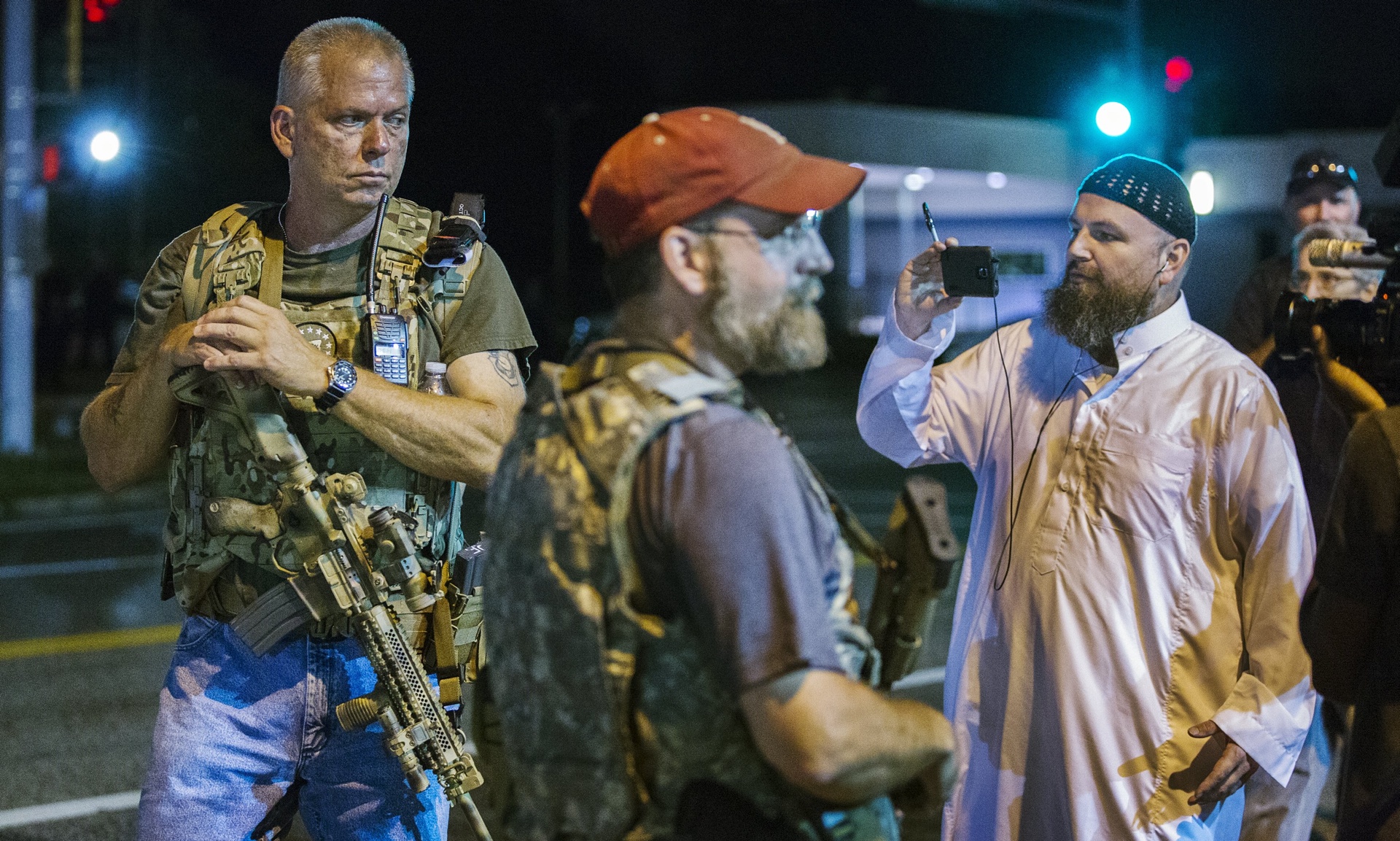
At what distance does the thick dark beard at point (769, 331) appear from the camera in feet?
7.06

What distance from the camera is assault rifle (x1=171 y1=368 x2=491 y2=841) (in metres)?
3.05

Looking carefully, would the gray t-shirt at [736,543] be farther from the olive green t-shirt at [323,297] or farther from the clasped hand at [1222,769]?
the clasped hand at [1222,769]

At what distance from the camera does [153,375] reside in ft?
10.2

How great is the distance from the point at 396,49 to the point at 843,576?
187 centimetres

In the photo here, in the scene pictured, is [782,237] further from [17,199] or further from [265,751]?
[17,199]

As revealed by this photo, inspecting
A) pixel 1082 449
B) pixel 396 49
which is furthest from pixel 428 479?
pixel 1082 449

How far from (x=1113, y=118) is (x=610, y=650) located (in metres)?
11.7

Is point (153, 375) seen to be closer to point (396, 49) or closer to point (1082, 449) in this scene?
point (396, 49)

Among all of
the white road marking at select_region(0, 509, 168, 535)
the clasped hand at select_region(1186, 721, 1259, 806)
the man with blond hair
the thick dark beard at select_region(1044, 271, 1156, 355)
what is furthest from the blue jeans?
the white road marking at select_region(0, 509, 168, 535)

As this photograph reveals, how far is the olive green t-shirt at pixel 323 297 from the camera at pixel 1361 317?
2.12 m

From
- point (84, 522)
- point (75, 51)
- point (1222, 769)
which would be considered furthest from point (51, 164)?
point (1222, 769)

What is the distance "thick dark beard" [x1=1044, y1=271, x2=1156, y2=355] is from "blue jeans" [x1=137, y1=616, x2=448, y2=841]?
188 cm

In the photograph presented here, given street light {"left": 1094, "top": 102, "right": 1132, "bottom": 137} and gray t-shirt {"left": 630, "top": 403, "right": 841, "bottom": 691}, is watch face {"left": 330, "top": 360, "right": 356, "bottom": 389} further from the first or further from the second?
street light {"left": 1094, "top": 102, "right": 1132, "bottom": 137}

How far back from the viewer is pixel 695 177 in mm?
2098
